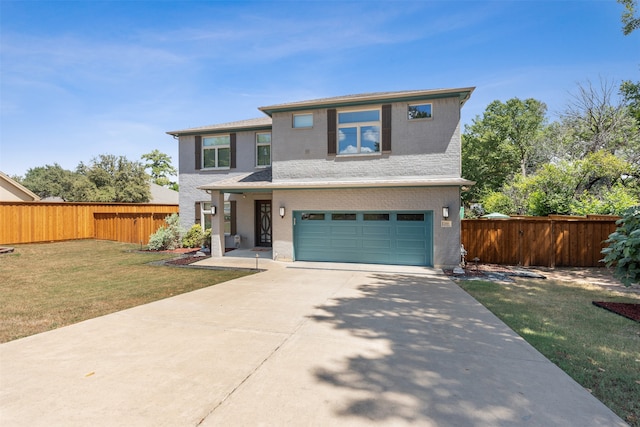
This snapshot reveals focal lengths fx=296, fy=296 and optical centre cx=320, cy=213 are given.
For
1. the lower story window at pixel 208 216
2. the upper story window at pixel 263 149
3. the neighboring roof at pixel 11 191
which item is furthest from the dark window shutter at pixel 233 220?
the neighboring roof at pixel 11 191

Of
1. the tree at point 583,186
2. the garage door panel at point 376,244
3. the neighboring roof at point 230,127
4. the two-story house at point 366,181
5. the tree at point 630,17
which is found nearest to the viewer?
the two-story house at point 366,181

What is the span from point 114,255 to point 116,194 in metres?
22.9

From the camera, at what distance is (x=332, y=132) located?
36.7 feet

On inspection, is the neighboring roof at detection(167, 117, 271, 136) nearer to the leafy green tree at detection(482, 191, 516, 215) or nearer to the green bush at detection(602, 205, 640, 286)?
the green bush at detection(602, 205, 640, 286)

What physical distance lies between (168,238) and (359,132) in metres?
10.6

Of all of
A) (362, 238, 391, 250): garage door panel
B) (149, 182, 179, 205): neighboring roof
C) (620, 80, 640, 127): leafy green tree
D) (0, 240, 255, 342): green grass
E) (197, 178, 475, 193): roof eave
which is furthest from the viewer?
(149, 182, 179, 205): neighboring roof

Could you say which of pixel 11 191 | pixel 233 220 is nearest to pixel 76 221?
pixel 11 191

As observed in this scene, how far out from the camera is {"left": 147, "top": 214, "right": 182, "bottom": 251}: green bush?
14352 millimetres

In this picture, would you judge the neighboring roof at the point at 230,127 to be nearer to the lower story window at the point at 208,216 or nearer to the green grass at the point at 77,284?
the lower story window at the point at 208,216

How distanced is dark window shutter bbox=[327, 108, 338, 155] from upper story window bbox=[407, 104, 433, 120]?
2690 millimetres

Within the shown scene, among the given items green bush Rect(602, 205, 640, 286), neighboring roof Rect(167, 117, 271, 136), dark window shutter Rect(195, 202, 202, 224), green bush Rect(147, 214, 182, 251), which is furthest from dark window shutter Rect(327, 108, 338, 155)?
green bush Rect(147, 214, 182, 251)

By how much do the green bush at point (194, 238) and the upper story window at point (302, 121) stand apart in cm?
733

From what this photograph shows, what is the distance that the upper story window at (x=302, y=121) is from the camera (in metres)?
11.5

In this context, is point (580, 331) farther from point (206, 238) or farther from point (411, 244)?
point (206, 238)
